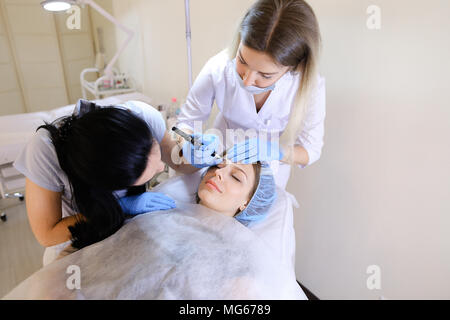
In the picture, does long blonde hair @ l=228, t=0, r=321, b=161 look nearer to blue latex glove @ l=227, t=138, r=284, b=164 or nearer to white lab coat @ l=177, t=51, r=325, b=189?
white lab coat @ l=177, t=51, r=325, b=189

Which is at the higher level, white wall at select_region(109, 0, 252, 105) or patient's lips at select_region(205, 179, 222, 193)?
white wall at select_region(109, 0, 252, 105)

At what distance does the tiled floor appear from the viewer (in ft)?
5.69

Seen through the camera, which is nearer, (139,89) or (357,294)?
(357,294)

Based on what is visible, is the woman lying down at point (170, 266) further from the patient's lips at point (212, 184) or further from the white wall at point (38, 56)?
the white wall at point (38, 56)

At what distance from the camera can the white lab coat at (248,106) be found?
116cm

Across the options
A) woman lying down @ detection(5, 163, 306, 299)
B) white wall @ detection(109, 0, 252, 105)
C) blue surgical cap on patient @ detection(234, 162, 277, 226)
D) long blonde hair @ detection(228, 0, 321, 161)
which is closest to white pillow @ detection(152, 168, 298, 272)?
blue surgical cap on patient @ detection(234, 162, 277, 226)

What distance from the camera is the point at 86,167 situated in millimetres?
716

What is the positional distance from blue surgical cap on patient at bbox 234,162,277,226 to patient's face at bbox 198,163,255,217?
0.9 inches

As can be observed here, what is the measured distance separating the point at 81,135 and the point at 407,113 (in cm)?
111

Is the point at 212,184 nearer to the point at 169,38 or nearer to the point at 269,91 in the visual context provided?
the point at 269,91

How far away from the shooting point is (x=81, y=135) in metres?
0.72

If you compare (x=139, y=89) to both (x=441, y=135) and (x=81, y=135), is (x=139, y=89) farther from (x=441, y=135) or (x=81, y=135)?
(x=441, y=135)
